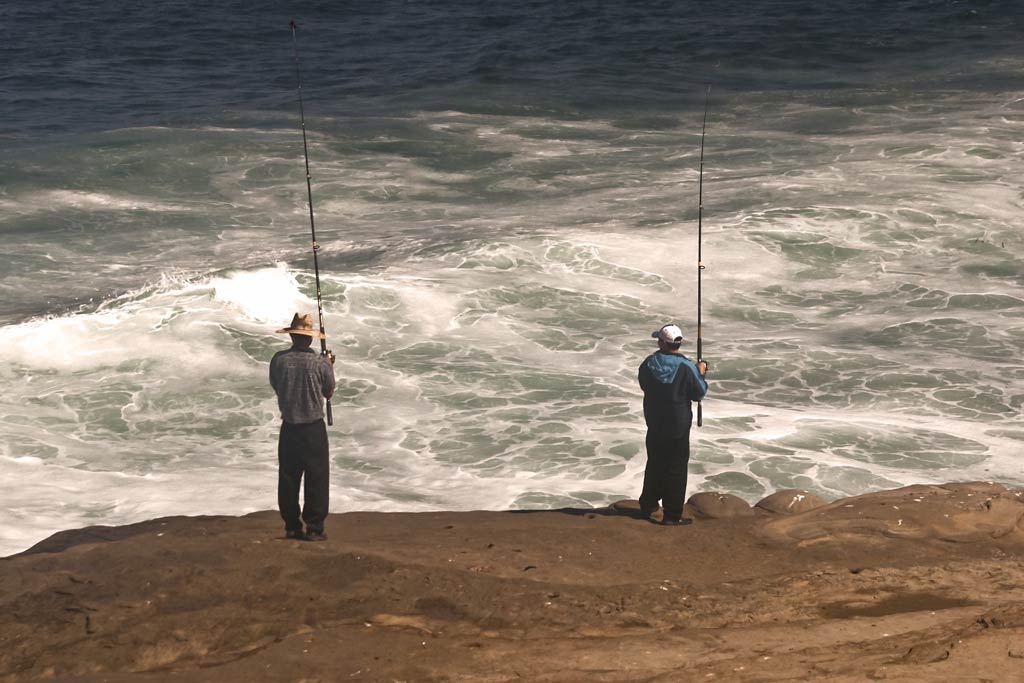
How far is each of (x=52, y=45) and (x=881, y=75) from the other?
21504mm

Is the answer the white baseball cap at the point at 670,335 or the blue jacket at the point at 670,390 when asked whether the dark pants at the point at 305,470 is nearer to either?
the blue jacket at the point at 670,390

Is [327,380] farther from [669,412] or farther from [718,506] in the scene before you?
[718,506]

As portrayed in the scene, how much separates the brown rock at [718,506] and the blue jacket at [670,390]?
0.72 metres

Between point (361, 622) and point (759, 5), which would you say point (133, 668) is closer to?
point (361, 622)

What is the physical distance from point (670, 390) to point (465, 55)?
93.4ft

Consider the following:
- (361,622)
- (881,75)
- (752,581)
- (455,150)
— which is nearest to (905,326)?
(752,581)

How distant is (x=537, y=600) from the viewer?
7082 mm

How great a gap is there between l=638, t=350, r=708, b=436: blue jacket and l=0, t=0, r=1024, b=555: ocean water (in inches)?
90.5

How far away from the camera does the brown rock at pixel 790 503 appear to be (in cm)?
873

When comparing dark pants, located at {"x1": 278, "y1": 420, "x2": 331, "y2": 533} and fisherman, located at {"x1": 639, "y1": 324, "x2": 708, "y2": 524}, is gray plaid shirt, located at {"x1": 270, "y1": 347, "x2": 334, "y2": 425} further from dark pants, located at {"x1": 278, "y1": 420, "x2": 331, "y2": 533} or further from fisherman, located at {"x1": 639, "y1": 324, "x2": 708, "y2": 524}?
fisherman, located at {"x1": 639, "y1": 324, "x2": 708, "y2": 524}

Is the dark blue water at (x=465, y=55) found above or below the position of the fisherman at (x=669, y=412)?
above

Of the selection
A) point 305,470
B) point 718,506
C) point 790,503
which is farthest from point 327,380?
point 790,503

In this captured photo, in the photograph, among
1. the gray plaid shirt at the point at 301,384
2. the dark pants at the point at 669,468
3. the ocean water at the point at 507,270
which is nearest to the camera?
the gray plaid shirt at the point at 301,384

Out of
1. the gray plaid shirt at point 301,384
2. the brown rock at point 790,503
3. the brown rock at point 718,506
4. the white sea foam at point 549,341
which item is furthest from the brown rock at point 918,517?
the gray plaid shirt at point 301,384
